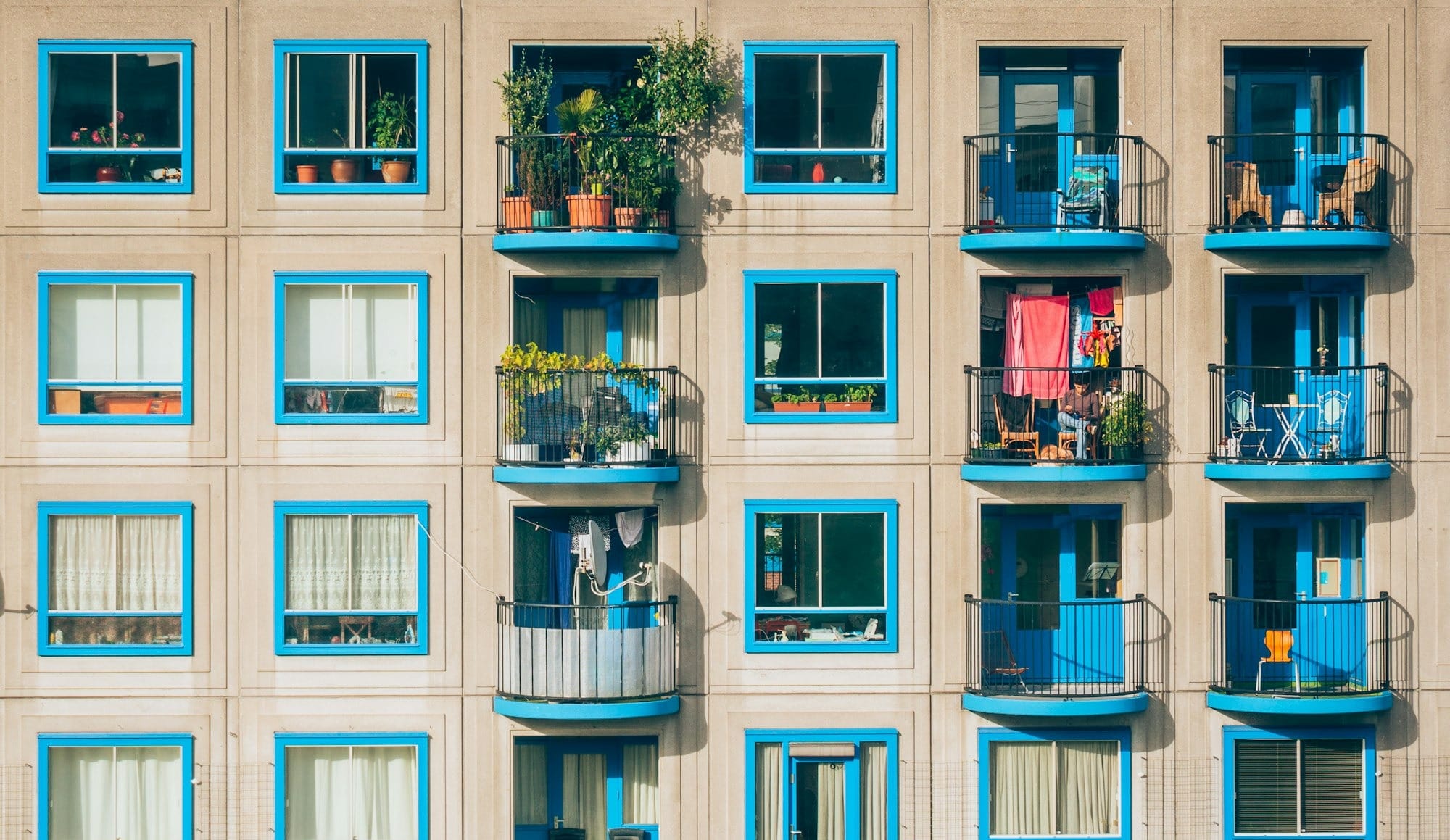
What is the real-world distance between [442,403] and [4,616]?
6.40 metres

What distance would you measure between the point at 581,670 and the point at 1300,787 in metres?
9.80

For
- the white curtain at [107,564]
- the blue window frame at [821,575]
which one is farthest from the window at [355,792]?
the blue window frame at [821,575]

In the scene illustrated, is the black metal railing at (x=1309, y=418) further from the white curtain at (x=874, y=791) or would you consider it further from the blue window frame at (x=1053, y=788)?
the white curtain at (x=874, y=791)

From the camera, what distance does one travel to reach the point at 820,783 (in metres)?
19.7

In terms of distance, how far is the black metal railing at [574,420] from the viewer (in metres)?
19.1

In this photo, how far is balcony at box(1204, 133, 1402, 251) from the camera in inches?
762

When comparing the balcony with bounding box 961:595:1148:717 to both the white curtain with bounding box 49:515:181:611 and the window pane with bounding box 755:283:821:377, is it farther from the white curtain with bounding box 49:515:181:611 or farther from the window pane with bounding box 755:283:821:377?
the white curtain with bounding box 49:515:181:611

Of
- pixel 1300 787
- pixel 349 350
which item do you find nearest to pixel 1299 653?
pixel 1300 787

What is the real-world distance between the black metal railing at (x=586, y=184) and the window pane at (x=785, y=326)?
176cm

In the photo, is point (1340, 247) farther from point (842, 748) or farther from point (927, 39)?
point (842, 748)

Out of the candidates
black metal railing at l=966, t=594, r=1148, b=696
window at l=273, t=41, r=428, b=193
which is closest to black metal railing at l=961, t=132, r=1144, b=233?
black metal railing at l=966, t=594, r=1148, b=696

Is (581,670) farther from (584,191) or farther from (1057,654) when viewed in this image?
(1057,654)

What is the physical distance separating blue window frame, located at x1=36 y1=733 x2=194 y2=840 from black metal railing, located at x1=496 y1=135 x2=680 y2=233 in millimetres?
8452

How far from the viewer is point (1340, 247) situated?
770 inches
